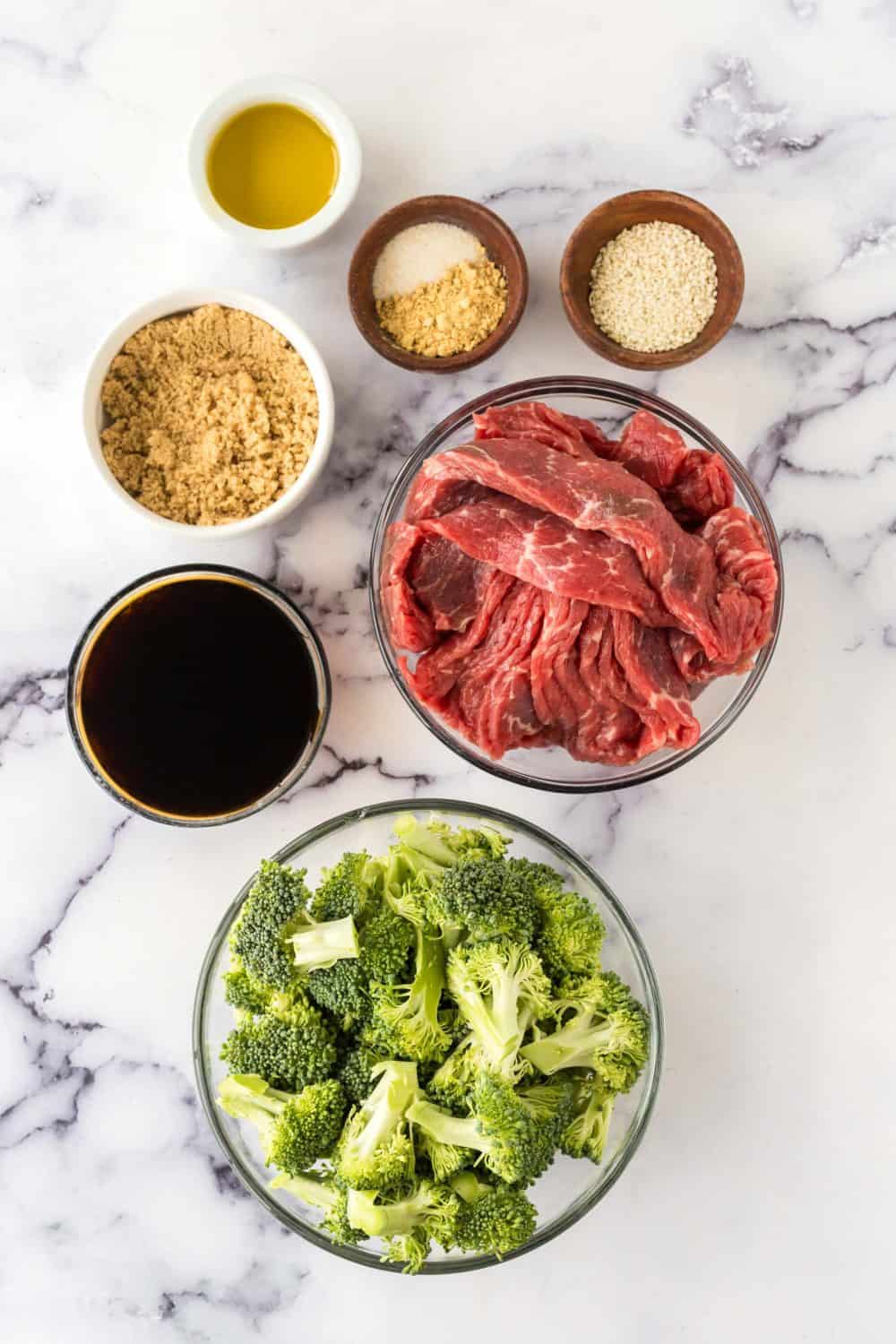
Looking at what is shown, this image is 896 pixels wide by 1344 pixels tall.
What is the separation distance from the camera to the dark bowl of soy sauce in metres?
2.60

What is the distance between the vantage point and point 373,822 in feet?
8.50

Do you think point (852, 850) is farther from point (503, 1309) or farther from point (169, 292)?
point (169, 292)

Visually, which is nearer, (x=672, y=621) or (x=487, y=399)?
(x=672, y=621)

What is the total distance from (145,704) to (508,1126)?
1199 millimetres

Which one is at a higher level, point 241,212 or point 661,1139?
point 241,212

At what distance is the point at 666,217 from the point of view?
2.67 metres

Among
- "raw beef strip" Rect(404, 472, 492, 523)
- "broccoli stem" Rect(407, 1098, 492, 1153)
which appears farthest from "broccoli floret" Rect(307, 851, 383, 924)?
"raw beef strip" Rect(404, 472, 492, 523)

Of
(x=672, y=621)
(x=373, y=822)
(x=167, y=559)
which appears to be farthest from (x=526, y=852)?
(x=167, y=559)

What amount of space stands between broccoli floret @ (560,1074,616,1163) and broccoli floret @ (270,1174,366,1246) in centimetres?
45

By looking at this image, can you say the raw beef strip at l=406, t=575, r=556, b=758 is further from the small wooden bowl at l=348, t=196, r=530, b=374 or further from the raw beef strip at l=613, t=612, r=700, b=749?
the small wooden bowl at l=348, t=196, r=530, b=374

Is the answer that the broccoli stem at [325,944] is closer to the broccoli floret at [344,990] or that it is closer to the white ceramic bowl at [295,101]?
the broccoli floret at [344,990]

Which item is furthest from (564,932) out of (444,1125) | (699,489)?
(699,489)

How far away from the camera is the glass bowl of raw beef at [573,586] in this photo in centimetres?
224

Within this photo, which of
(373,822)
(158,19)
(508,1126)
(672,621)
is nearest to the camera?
(508,1126)
